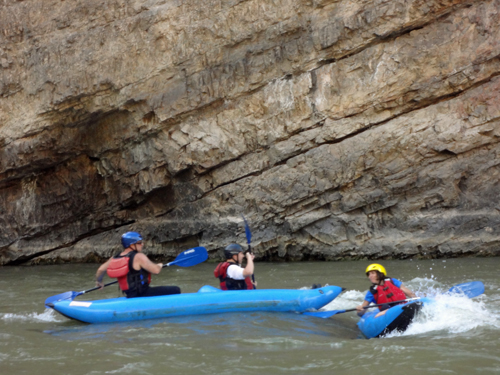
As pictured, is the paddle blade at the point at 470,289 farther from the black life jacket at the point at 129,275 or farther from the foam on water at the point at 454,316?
the black life jacket at the point at 129,275

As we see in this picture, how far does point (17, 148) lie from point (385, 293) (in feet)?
31.0

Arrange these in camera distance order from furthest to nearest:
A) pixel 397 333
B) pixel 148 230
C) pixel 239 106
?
pixel 148 230 → pixel 239 106 → pixel 397 333

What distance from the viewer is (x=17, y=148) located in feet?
38.8

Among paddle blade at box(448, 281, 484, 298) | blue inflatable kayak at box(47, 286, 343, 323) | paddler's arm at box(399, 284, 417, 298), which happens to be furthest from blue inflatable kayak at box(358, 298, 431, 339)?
blue inflatable kayak at box(47, 286, 343, 323)

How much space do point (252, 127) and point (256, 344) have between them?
7115 mm

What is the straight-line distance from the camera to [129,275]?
6.04m

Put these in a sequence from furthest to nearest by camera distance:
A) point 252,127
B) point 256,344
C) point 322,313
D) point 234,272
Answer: point 252,127 < point 234,272 < point 322,313 < point 256,344

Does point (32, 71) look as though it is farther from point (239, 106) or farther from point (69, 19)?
point (239, 106)

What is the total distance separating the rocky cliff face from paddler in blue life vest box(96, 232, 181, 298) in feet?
17.0

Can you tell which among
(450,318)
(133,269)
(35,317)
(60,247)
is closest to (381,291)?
(450,318)

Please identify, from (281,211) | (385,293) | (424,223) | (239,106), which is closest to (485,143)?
(424,223)

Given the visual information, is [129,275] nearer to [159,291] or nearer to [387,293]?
[159,291]

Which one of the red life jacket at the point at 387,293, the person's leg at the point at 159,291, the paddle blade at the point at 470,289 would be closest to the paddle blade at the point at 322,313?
the red life jacket at the point at 387,293

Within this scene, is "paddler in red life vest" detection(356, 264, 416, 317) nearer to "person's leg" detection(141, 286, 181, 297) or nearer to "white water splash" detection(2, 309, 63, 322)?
"person's leg" detection(141, 286, 181, 297)
